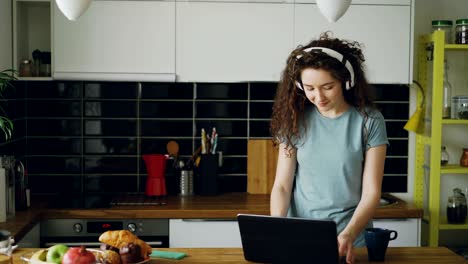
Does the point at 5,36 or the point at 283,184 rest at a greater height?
the point at 5,36

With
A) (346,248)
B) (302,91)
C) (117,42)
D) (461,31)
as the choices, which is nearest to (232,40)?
(117,42)

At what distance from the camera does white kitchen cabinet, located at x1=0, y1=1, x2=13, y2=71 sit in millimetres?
3574

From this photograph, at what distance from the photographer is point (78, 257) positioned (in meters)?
2.08

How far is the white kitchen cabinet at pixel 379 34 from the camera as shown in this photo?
149 inches

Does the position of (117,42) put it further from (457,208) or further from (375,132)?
(457,208)

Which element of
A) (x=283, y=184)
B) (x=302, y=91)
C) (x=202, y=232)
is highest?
(x=302, y=91)

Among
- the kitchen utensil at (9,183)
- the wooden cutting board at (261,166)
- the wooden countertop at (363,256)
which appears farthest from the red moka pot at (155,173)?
the wooden countertop at (363,256)

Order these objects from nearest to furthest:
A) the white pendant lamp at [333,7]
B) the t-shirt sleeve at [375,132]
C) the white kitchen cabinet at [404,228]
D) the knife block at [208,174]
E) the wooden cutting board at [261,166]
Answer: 1. the white pendant lamp at [333,7]
2. the t-shirt sleeve at [375,132]
3. the white kitchen cabinet at [404,228]
4. the knife block at [208,174]
5. the wooden cutting board at [261,166]

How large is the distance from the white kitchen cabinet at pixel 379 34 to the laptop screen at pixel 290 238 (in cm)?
177

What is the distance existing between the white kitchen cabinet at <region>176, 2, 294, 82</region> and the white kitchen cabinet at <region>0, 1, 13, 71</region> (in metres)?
0.86

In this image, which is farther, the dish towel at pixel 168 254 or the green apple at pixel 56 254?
the dish towel at pixel 168 254

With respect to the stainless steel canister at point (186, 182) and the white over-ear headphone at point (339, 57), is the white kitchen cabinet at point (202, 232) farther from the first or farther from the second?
the white over-ear headphone at point (339, 57)

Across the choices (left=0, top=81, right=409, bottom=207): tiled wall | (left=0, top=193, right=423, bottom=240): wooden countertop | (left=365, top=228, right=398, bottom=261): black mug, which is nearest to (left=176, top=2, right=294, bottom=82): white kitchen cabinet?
(left=0, top=81, right=409, bottom=207): tiled wall

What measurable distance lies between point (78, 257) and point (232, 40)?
1.93 m
